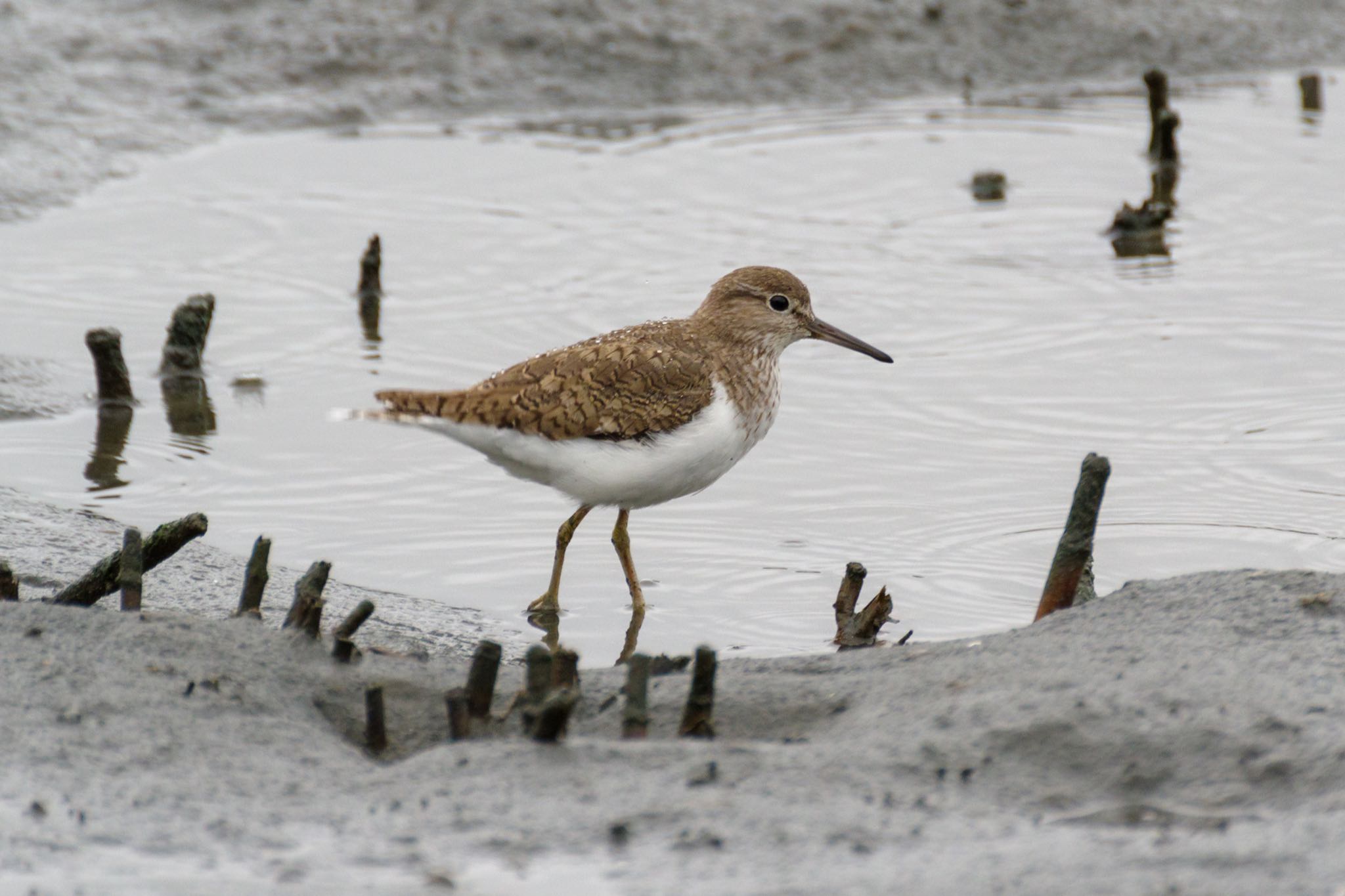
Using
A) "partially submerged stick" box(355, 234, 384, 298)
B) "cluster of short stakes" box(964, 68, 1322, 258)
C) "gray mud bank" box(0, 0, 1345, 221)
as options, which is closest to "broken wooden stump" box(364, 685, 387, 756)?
"partially submerged stick" box(355, 234, 384, 298)

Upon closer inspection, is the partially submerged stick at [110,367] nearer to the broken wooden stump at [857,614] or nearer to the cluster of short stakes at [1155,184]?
the broken wooden stump at [857,614]

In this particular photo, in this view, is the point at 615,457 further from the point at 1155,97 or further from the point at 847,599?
the point at 1155,97

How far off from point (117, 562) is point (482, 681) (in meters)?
1.67

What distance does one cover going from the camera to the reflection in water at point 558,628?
6.76m

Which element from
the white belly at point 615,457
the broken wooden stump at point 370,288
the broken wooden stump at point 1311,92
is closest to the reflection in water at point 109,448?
the broken wooden stump at point 370,288

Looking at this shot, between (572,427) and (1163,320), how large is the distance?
210 inches

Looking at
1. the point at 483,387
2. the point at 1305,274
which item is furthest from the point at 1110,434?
the point at 483,387

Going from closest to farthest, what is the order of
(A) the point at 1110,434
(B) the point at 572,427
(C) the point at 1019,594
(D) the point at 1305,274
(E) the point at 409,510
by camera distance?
1. (B) the point at 572,427
2. (C) the point at 1019,594
3. (E) the point at 409,510
4. (A) the point at 1110,434
5. (D) the point at 1305,274

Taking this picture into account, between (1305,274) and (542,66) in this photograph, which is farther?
(542,66)

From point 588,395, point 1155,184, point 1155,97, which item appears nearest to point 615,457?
point 588,395

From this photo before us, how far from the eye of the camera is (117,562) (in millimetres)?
5559

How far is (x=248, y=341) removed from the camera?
33.2 ft

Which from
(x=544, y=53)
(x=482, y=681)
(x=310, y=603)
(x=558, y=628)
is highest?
(x=544, y=53)

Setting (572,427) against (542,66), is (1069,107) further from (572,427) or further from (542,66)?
(572,427)
